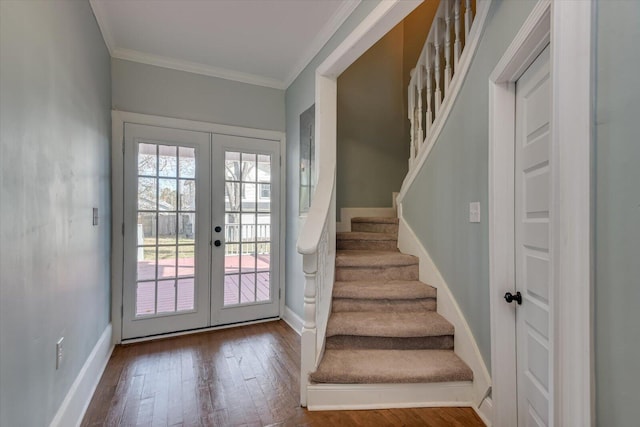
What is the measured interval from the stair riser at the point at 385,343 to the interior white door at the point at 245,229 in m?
1.47

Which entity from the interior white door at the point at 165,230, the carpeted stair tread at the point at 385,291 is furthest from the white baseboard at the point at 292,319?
the carpeted stair tread at the point at 385,291

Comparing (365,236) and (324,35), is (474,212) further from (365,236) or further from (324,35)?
(324,35)

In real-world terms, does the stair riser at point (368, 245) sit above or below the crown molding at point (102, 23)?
below

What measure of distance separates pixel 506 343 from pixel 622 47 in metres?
1.35

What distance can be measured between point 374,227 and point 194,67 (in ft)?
8.12

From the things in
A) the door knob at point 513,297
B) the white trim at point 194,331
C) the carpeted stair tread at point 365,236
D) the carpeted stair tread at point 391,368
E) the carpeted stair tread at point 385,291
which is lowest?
the white trim at point 194,331

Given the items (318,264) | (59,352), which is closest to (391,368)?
(318,264)

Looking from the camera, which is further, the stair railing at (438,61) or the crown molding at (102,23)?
the crown molding at (102,23)

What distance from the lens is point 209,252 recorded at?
122 inches

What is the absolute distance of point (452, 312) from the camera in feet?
6.65

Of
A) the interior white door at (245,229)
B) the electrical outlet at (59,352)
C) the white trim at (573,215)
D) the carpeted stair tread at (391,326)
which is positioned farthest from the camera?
the interior white door at (245,229)

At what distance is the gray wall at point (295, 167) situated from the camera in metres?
2.90

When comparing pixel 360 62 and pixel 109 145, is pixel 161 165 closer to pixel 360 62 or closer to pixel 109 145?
pixel 109 145

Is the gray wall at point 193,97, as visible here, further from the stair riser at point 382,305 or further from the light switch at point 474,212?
the light switch at point 474,212
